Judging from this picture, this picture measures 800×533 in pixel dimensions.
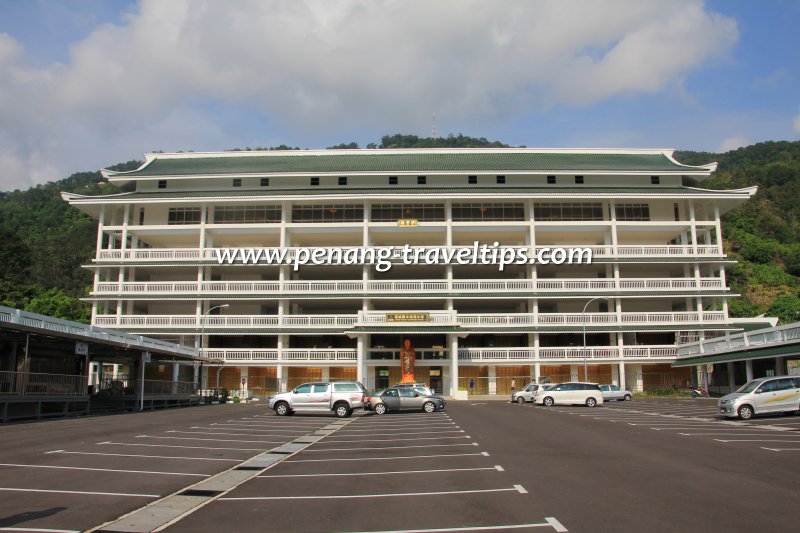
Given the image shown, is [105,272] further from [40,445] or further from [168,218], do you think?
[40,445]

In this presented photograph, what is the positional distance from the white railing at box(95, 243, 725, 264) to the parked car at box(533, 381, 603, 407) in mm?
21345

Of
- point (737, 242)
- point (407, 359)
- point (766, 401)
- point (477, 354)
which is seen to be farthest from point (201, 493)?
point (737, 242)

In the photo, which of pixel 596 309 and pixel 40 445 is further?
pixel 596 309

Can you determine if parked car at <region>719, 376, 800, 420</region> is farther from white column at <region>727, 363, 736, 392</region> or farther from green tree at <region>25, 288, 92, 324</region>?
green tree at <region>25, 288, 92, 324</region>

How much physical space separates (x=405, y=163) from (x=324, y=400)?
3966 centimetres

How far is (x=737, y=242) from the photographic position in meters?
114

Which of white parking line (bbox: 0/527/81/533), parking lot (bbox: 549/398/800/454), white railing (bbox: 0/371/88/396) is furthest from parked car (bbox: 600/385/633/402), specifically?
white parking line (bbox: 0/527/81/533)

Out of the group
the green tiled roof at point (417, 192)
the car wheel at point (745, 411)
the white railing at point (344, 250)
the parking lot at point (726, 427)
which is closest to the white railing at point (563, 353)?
the white railing at point (344, 250)

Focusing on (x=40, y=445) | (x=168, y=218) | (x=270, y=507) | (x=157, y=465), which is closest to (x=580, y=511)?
(x=270, y=507)

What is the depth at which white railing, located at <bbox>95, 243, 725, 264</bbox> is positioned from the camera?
206ft

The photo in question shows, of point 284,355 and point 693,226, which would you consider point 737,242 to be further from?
point 284,355

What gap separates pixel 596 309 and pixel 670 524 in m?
58.6

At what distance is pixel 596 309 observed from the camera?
2586 inches

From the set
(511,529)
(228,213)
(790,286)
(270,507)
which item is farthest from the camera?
(790,286)
